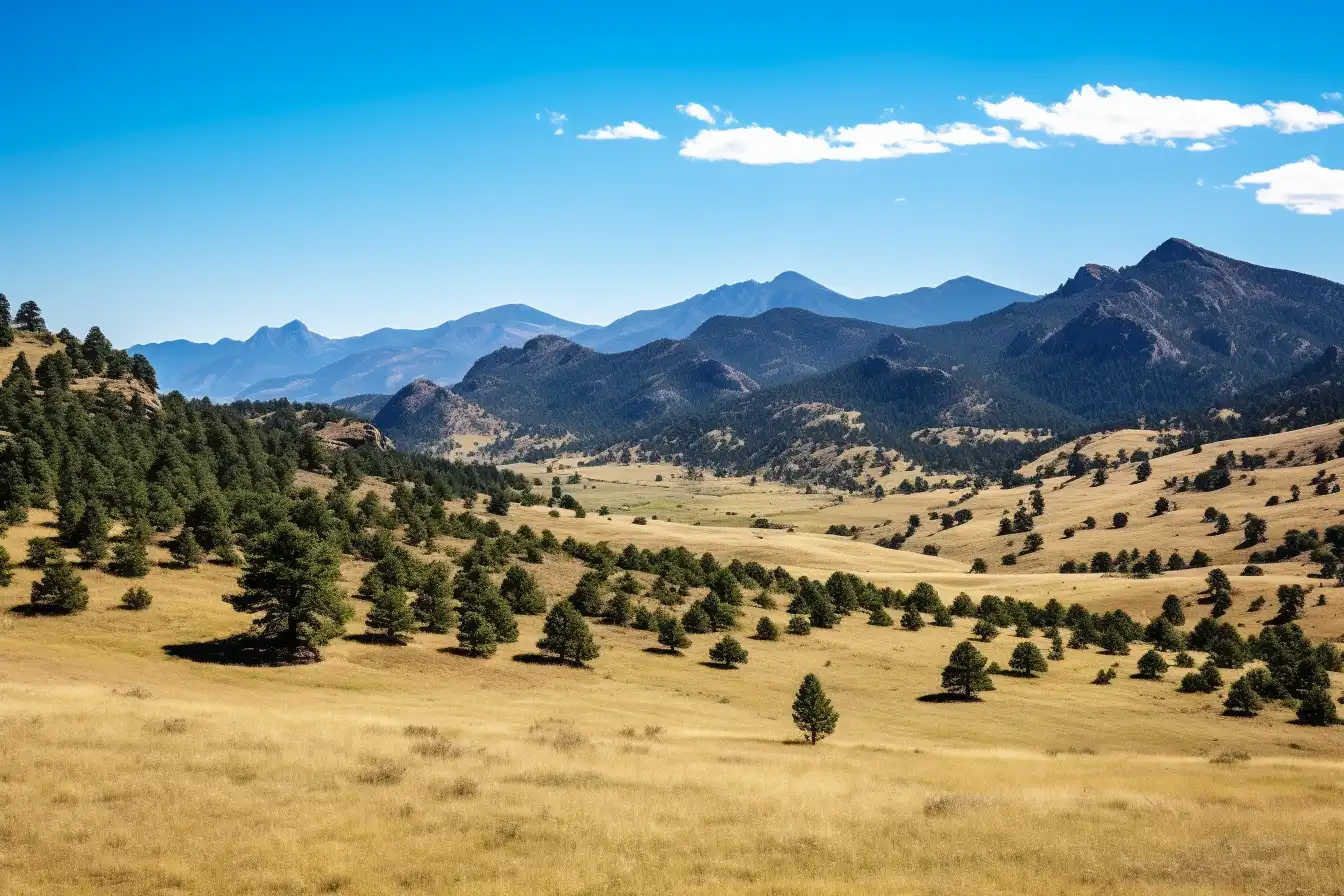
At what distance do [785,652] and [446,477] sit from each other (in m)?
104

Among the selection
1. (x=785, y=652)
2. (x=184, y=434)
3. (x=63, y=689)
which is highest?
(x=184, y=434)

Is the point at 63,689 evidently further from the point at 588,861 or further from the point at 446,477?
the point at 446,477

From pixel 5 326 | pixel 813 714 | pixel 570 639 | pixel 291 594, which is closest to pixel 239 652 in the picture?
pixel 291 594

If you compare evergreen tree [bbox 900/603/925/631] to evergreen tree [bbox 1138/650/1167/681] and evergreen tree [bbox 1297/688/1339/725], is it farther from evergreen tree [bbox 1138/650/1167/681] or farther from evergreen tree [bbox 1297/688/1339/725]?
evergreen tree [bbox 1297/688/1339/725]

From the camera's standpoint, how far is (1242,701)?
182ft

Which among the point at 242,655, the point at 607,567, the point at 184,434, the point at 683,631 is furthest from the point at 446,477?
the point at 242,655

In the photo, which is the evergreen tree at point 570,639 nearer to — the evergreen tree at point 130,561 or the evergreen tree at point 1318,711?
the evergreen tree at point 130,561

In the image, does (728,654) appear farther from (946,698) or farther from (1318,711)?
(1318,711)

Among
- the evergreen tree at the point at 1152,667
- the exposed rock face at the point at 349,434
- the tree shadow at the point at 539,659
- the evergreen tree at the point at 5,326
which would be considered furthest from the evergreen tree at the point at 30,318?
the evergreen tree at the point at 1152,667

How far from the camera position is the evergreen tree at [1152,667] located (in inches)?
2618

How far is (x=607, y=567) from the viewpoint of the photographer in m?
98.3

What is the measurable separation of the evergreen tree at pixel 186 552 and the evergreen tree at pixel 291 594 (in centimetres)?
1804

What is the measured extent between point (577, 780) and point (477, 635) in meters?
31.5

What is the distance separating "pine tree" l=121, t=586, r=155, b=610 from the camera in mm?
53031
